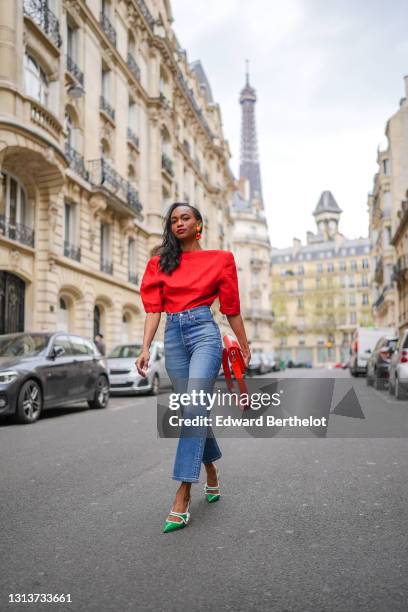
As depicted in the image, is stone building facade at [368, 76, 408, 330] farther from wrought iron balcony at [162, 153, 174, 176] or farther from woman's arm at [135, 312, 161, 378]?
woman's arm at [135, 312, 161, 378]

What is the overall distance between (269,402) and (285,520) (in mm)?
877

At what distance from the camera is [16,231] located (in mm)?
19344

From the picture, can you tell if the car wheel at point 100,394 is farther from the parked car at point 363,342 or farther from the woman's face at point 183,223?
the parked car at point 363,342

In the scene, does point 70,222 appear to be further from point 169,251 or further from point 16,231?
point 169,251

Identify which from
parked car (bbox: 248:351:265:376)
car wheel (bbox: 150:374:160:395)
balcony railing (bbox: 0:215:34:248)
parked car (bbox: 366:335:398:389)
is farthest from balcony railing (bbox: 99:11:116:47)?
parked car (bbox: 366:335:398:389)

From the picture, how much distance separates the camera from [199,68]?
56062mm

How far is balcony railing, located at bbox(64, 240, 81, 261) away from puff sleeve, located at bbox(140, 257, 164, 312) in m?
19.2

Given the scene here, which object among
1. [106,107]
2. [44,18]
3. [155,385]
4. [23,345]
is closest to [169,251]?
[23,345]

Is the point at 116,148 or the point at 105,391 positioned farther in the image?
the point at 116,148

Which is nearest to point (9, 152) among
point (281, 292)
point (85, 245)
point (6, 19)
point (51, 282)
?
point (6, 19)

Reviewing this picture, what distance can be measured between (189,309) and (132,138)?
28.2 metres

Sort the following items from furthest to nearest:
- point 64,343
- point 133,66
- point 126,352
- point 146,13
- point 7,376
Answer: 1. point 146,13
2. point 133,66
3. point 126,352
4. point 64,343
5. point 7,376

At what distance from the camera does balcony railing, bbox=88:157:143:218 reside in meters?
24.6

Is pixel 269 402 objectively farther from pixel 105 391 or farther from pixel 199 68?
pixel 199 68
